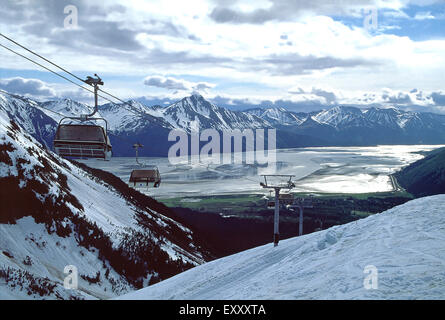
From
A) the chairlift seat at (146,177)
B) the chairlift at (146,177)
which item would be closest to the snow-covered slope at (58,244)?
the chairlift at (146,177)

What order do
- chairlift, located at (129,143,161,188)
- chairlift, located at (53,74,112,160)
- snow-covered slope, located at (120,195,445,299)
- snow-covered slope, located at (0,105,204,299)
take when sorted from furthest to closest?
chairlift, located at (129,143,161,188), snow-covered slope, located at (0,105,204,299), chairlift, located at (53,74,112,160), snow-covered slope, located at (120,195,445,299)

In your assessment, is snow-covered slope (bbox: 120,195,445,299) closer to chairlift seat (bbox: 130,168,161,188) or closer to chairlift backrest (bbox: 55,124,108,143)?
chairlift backrest (bbox: 55,124,108,143)

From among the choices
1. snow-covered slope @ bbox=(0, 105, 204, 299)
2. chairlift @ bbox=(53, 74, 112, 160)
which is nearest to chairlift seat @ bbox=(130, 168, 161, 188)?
snow-covered slope @ bbox=(0, 105, 204, 299)

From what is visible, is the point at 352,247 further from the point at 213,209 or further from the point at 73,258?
the point at 213,209

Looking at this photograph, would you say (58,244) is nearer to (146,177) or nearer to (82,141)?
(146,177)

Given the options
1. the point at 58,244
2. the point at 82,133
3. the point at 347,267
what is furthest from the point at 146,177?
the point at 347,267
